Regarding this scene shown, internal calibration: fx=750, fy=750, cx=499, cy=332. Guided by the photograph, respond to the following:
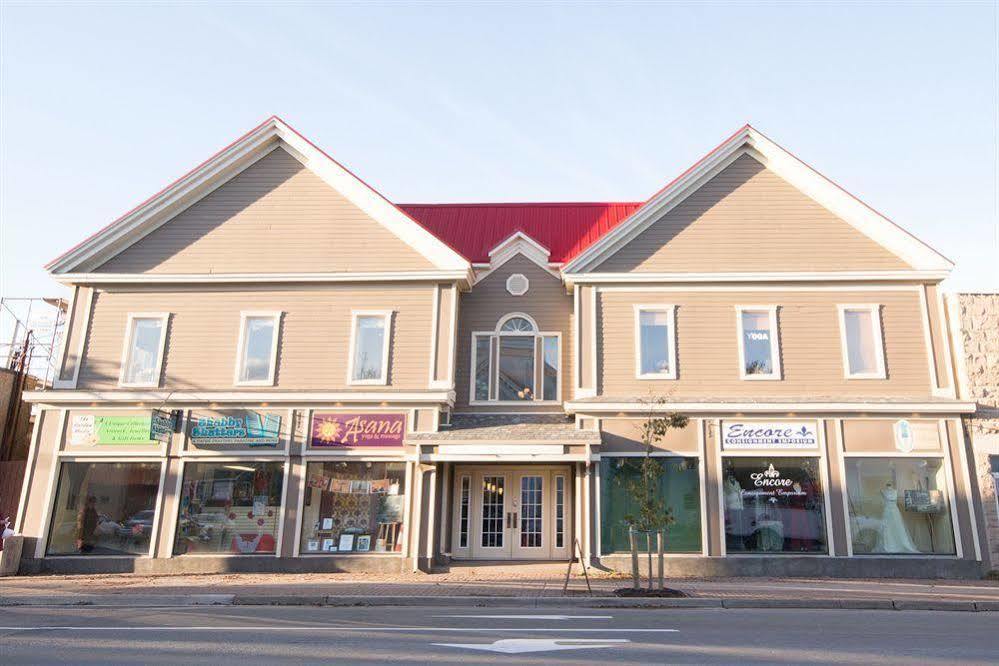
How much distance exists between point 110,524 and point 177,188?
855cm

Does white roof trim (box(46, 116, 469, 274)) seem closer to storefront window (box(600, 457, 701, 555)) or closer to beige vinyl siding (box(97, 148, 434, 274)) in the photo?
beige vinyl siding (box(97, 148, 434, 274))

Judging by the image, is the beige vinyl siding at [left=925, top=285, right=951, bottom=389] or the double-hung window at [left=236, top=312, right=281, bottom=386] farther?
the double-hung window at [left=236, top=312, right=281, bottom=386]

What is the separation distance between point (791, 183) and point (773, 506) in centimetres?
827

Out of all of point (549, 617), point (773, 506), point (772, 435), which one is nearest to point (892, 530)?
point (773, 506)

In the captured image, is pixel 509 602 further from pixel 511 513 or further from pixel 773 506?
pixel 773 506

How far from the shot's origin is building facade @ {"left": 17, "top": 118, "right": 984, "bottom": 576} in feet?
56.3

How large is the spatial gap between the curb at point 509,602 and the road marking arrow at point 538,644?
132 inches

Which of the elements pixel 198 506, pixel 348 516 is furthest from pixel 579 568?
pixel 198 506

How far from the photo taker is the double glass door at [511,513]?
62.2 ft

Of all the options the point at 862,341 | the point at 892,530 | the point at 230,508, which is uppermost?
the point at 862,341

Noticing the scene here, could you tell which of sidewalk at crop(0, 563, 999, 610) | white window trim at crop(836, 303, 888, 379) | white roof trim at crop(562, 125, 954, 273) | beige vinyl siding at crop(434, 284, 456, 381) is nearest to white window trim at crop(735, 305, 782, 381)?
white window trim at crop(836, 303, 888, 379)

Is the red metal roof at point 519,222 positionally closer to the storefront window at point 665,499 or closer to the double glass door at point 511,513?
the double glass door at point 511,513

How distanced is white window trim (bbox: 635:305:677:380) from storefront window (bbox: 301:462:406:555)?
20.2 feet

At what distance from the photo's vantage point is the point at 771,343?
1823 cm
